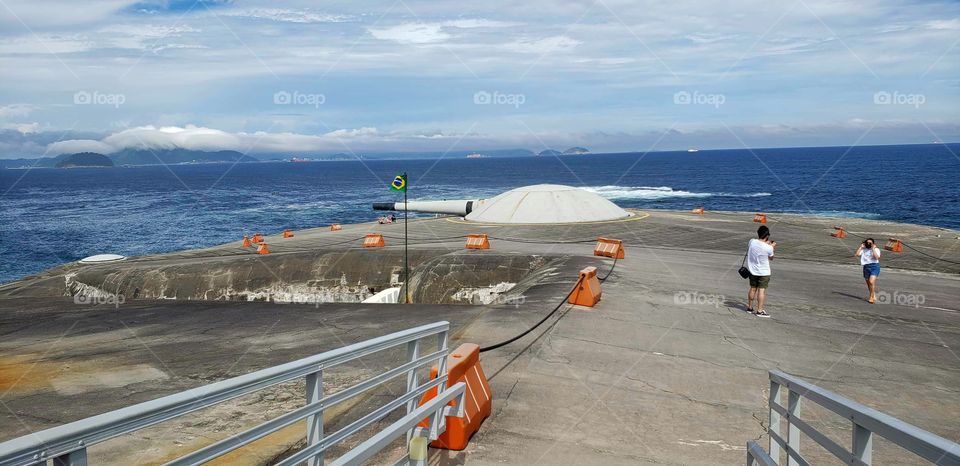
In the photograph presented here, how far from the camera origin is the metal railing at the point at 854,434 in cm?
300

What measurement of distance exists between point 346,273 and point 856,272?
667 inches

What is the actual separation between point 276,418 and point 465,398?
3.28 metres

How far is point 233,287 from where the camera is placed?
23.3 meters

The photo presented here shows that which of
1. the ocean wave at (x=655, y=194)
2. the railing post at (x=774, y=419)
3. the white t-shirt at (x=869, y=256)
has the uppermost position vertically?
the ocean wave at (x=655, y=194)

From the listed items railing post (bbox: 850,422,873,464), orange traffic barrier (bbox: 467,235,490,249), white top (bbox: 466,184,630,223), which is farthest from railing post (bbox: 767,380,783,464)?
white top (bbox: 466,184,630,223)

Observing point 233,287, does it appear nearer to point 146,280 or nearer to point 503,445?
point 146,280

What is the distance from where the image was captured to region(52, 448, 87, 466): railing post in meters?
2.79

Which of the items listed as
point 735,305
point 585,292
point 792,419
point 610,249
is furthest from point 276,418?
point 610,249

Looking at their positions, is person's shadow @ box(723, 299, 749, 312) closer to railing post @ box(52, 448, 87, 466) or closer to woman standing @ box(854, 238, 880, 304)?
woman standing @ box(854, 238, 880, 304)

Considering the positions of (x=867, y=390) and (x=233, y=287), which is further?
(x=233, y=287)

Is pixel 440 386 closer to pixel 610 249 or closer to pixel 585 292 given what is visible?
pixel 585 292

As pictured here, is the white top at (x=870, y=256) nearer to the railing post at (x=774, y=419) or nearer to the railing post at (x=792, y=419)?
the railing post at (x=774, y=419)

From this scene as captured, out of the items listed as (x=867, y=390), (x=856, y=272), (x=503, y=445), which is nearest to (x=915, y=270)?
(x=856, y=272)

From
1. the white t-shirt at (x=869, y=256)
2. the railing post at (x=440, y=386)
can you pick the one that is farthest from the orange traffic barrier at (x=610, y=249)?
the railing post at (x=440, y=386)
